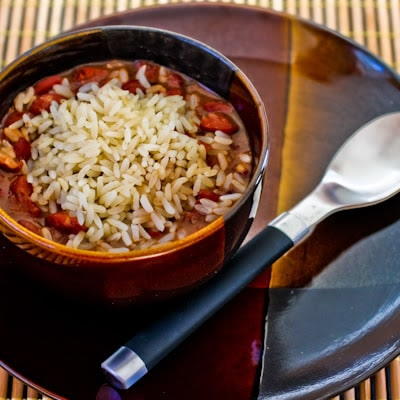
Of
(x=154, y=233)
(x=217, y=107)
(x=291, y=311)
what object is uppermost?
(x=217, y=107)

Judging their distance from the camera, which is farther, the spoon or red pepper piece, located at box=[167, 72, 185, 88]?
red pepper piece, located at box=[167, 72, 185, 88]

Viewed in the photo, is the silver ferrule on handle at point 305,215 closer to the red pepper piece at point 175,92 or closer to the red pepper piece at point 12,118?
the red pepper piece at point 175,92

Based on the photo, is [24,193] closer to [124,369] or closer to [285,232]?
[124,369]

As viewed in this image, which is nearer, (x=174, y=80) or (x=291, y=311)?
(x=291, y=311)

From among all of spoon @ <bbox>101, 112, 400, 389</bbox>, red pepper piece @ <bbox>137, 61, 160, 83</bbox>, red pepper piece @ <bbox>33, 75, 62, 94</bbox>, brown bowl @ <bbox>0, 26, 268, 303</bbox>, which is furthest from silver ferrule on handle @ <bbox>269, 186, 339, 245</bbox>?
red pepper piece @ <bbox>33, 75, 62, 94</bbox>

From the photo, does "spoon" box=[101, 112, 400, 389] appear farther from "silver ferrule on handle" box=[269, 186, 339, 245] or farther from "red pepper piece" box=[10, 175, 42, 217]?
"red pepper piece" box=[10, 175, 42, 217]

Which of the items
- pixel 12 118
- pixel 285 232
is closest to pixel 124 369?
pixel 285 232

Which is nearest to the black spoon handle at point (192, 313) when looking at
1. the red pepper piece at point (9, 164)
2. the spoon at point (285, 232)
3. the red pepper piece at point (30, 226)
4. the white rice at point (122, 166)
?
the spoon at point (285, 232)
